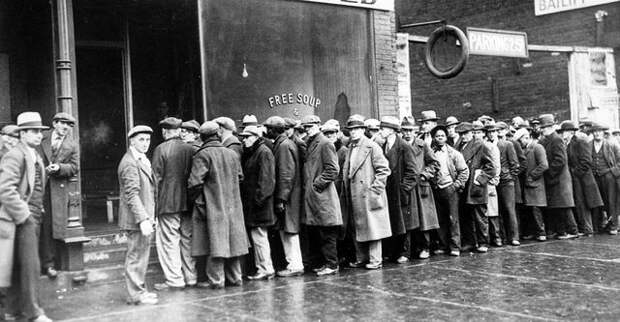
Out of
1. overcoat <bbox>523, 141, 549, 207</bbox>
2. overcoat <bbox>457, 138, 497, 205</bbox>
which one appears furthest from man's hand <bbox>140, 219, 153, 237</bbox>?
overcoat <bbox>523, 141, 549, 207</bbox>

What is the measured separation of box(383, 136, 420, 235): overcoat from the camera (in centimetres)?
975

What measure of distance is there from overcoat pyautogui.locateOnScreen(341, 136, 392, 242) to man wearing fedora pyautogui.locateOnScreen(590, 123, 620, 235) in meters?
5.61

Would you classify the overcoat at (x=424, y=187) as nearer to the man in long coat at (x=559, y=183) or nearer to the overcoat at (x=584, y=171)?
the man in long coat at (x=559, y=183)

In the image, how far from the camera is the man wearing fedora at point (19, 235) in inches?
259

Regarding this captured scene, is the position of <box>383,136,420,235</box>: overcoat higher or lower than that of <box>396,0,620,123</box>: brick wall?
lower

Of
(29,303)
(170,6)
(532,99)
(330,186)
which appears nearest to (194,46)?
(170,6)

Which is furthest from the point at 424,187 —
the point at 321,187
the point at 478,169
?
the point at 321,187

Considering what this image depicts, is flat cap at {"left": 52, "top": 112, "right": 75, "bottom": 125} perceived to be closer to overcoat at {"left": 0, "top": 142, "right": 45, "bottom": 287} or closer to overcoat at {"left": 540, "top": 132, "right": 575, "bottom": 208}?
overcoat at {"left": 0, "top": 142, "right": 45, "bottom": 287}

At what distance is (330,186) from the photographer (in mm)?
9211

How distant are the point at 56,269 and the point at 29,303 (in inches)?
76.3

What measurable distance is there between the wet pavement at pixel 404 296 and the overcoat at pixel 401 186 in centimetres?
59

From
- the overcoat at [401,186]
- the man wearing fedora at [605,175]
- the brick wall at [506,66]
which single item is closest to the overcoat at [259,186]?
the overcoat at [401,186]

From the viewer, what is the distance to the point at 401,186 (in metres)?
9.81

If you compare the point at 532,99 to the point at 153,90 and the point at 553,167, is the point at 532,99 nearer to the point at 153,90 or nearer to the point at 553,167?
the point at 553,167
